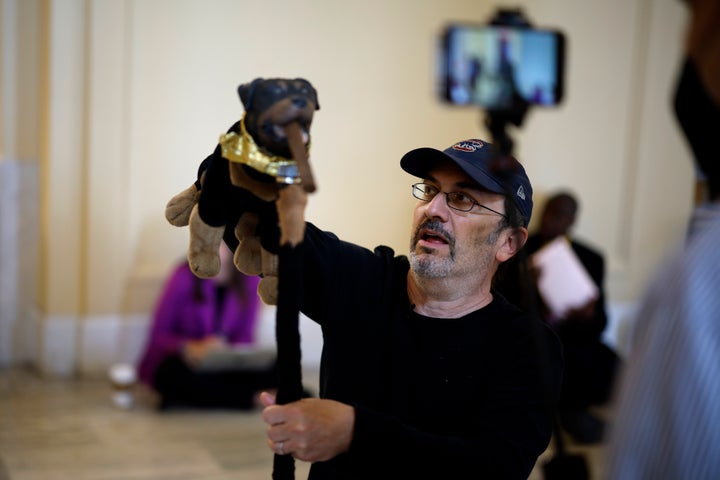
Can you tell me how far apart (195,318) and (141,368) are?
40cm

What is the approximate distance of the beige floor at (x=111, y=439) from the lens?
11.6 feet

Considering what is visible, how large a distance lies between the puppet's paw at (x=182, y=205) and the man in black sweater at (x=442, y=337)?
8.3 inches

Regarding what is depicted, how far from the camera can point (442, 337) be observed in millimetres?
1610

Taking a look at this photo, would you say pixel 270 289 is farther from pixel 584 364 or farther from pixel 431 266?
pixel 584 364

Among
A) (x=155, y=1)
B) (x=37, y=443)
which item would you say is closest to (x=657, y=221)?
(x=155, y=1)

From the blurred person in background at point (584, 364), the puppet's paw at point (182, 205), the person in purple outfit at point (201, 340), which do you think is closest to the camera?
the puppet's paw at point (182, 205)

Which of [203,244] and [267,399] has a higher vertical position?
[203,244]

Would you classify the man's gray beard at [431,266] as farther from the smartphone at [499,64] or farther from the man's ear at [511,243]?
the smartphone at [499,64]

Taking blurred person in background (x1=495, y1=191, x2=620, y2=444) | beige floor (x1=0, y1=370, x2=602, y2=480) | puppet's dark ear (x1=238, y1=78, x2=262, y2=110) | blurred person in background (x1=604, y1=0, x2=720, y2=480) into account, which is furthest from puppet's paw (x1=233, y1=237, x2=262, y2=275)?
blurred person in background (x1=495, y1=191, x2=620, y2=444)

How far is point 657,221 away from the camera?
5516 millimetres

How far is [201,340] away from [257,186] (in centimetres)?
350

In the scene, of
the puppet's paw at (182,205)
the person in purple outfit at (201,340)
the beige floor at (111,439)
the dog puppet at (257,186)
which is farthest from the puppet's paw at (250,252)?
the person in purple outfit at (201,340)

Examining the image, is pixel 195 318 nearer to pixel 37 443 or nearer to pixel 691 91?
pixel 37 443

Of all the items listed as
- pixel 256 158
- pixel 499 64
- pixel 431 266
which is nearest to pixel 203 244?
pixel 256 158
